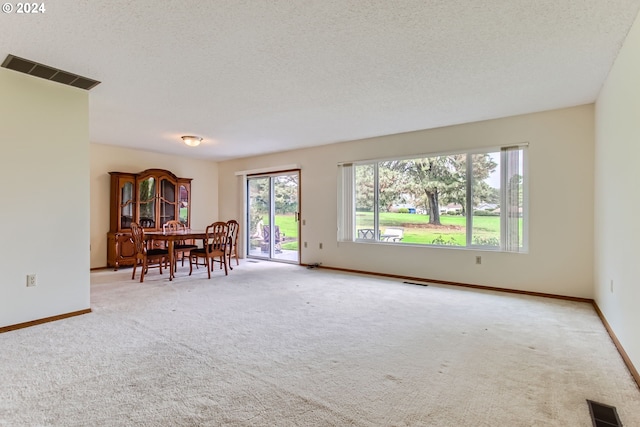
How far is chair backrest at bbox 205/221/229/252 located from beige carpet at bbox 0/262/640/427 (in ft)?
5.69

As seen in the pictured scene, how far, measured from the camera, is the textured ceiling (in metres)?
2.00

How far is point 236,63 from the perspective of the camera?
2707 mm

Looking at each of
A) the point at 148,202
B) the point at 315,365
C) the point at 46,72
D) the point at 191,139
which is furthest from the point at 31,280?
the point at 148,202

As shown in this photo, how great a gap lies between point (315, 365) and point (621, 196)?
2662 millimetres

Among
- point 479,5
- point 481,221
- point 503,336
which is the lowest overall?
point 503,336

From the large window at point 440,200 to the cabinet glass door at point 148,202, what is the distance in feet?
12.2

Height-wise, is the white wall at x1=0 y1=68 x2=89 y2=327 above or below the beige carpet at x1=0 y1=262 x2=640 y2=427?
above

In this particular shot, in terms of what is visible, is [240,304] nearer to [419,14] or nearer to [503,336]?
[503,336]

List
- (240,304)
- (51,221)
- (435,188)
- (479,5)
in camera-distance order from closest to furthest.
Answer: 1. (479,5)
2. (51,221)
3. (240,304)
4. (435,188)

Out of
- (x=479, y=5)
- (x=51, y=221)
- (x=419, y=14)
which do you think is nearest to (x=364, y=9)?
(x=419, y=14)

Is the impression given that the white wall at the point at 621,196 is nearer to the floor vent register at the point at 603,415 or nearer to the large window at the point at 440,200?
the floor vent register at the point at 603,415

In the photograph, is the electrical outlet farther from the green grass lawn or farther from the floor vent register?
the green grass lawn

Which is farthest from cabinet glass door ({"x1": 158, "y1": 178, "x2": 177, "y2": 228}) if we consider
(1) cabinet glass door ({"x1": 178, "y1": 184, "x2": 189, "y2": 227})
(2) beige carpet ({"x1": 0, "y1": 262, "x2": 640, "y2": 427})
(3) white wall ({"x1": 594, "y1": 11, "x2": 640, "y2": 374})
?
(3) white wall ({"x1": 594, "y1": 11, "x2": 640, "y2": 374})

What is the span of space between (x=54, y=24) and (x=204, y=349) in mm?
2479
